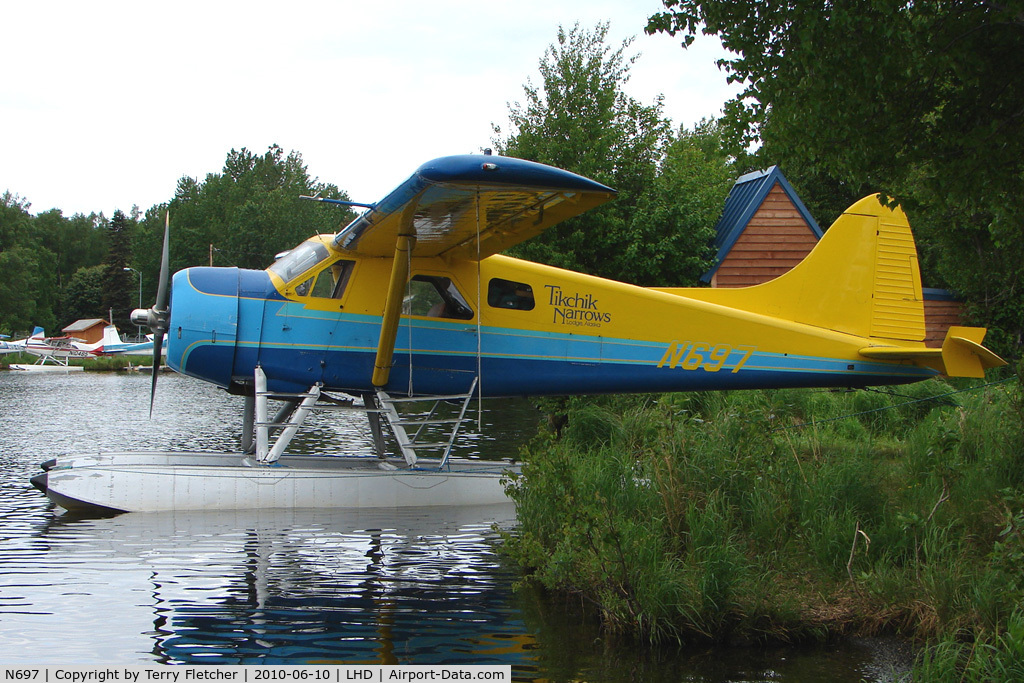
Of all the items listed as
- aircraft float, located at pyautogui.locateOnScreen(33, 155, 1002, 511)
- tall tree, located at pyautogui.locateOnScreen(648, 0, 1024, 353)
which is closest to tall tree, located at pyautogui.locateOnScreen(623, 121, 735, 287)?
aircraft float, located at pyautogui.locateOnScreen(33, 155, 1002, 511)

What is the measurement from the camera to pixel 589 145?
65.3 ft

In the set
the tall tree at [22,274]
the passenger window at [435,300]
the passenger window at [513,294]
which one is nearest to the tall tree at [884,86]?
the passenger window at [513,294]

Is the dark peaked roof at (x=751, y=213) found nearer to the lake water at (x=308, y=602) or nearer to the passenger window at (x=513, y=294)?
the passenger window at (x=513, y=294)

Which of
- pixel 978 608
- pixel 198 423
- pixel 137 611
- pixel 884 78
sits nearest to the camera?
pixel 978 608

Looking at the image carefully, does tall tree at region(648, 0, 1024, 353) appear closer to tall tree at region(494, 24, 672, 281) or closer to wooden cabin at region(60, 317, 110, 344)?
tall tree at region(494, 24, 672, 281)

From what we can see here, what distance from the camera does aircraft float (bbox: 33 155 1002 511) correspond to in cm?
887

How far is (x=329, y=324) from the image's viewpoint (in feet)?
30.6

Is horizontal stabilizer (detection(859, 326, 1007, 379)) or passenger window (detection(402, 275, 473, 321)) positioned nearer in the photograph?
horizontal stabilizer (detection(859, 326, 1007, 379))

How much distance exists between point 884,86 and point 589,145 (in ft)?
46.0

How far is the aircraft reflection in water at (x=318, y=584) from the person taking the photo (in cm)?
496

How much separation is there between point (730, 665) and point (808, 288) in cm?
629

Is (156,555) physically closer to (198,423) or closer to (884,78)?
(884,78)

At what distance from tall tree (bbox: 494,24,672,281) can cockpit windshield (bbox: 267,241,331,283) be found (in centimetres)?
951

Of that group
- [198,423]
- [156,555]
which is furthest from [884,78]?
[198,423]
